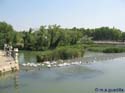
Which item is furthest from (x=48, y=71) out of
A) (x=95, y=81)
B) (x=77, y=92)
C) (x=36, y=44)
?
(x=36, y=44)

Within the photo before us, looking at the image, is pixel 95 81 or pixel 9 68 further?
pixel 9 68

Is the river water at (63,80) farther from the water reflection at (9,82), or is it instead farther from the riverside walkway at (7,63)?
the riverside walkway at (7,63)

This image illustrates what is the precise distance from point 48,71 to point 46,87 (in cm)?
649

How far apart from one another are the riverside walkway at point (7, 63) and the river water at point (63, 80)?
1.90ft

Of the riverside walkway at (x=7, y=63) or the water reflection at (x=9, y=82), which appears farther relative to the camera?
the riverside walkway at (x=7, y=63)

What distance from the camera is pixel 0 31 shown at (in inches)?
2608

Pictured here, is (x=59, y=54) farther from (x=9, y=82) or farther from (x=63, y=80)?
(x=9, y=82)

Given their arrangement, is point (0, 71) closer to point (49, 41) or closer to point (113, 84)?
point (113, 84)

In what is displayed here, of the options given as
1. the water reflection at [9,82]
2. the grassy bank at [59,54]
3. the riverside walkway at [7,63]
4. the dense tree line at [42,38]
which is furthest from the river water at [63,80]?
the dense tree line at [42,38]

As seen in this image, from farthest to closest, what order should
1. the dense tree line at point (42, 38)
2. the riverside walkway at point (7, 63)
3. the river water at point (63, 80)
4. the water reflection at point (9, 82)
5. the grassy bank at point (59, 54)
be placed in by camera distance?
the dense tree line at point (42, 38), the grassy bank at point (59, 54), the riverside walkway at point (7, 63), the water reflection at point (9, 82), the river water at point (63, 80)

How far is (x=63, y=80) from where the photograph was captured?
22844mm

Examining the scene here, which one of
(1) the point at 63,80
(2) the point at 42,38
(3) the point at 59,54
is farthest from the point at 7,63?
(2) the point at 42,38

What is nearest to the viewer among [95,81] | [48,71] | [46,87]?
[46,87]

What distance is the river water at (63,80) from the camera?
66.2ft
